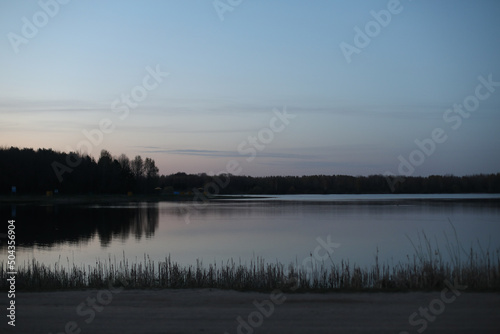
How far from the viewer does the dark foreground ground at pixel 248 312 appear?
21.0 ft

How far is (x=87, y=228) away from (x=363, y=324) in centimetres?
2513

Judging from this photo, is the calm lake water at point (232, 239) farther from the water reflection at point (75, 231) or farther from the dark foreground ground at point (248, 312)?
the dark foreground ground at point (248, 312)

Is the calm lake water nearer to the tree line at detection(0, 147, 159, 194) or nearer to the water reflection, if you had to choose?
the water reflection

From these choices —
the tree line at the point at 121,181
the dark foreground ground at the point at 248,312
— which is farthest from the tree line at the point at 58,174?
the dark foreground ground at the point at 248,312

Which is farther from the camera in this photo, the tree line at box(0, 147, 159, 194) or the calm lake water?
the tree line at box(0, 147, 159, 194)

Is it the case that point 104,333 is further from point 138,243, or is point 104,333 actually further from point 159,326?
point 138,243

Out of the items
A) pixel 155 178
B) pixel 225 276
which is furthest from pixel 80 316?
pixel 155 178

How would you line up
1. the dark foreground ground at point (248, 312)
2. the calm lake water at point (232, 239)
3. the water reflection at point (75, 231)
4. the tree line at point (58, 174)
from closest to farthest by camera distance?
the dark foreground ground at point (248, 312) → the calm lake water at point (232, 239) → the water reflection at point (75, 231) → the tree line at point (58, 174)

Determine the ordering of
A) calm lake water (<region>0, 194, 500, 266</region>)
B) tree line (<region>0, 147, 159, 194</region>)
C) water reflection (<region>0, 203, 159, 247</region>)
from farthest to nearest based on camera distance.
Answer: tree line (<region>0, 147, 159, 194</region>) → water reflection (<region>0, 203, 159, 247</region>) → calm lake water (<region>0, 194, 500, 266</region>)

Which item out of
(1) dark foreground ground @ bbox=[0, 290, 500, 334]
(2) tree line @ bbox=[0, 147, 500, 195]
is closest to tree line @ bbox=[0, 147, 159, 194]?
(2) tree line @ bbox=[0, 147, 500, 195]

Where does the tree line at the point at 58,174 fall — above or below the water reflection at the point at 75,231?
above

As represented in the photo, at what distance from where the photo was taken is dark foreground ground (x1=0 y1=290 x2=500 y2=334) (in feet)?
21.0

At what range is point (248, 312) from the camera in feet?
24.0

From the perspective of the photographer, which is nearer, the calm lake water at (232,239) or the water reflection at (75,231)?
the calm lake water at (232,239)
